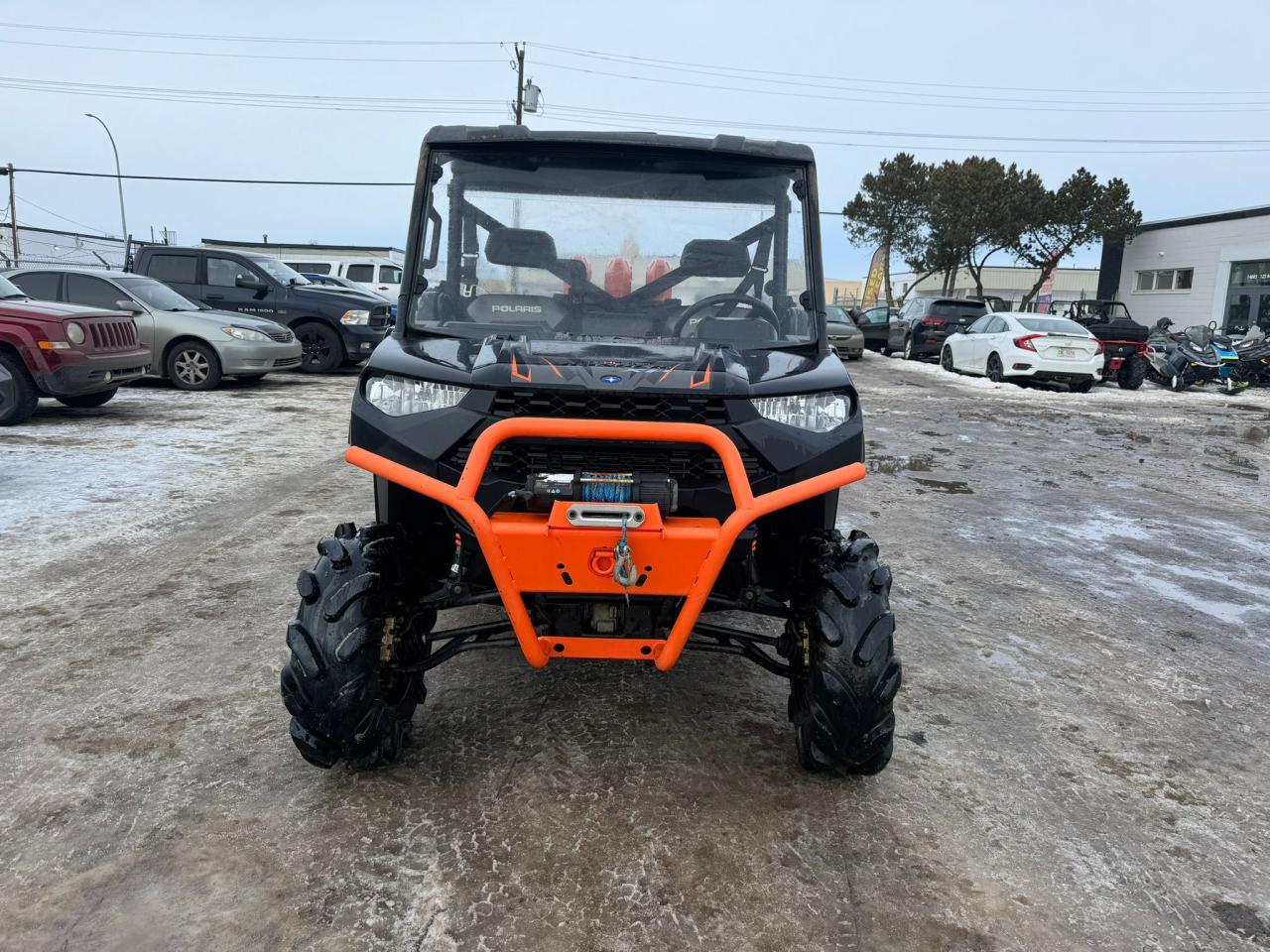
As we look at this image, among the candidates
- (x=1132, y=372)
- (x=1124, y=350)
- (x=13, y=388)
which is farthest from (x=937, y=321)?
(x=13, y=388)

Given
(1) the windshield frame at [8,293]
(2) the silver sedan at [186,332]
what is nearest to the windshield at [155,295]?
(2) the silver sedan at [186,332]

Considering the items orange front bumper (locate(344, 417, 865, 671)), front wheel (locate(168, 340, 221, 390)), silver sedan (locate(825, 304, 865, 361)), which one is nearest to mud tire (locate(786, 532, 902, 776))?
orange front bumper (locate(344, 417, 865, 671))

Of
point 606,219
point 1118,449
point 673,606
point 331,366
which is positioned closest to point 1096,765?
point 673,606

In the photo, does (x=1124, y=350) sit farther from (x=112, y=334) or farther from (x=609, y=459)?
(x=609, y=459)

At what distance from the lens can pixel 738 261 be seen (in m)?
3.56

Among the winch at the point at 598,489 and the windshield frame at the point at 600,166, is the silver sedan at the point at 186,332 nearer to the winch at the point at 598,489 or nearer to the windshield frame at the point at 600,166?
the windshield frame at the point at 600,166

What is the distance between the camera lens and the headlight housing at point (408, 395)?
8.96 ft

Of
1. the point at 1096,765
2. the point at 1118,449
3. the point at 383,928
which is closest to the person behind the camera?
Answer: the point at 383,928

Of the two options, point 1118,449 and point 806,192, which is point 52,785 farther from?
point 1118,449

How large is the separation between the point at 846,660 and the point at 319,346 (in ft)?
46.1

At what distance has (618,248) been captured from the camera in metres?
3.51

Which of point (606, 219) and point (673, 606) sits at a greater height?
point (606, 219)

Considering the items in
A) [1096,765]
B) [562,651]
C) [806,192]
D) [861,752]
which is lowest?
[1096,765]

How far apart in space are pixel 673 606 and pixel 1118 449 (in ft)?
31.4
